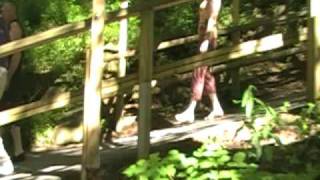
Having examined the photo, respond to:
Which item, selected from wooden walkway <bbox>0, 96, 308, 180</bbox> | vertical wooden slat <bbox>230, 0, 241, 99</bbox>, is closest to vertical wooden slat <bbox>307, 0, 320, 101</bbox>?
wooden walkway <bbox>0, 96, 308, 180</bbox>

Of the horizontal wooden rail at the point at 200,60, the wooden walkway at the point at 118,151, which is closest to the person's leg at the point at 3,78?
the wooden walkway at the point at 118,151

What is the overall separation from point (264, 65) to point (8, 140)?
498cm

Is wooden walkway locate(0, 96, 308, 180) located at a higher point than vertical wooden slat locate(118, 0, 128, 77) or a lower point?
lower

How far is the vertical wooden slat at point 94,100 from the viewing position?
6.07 meters

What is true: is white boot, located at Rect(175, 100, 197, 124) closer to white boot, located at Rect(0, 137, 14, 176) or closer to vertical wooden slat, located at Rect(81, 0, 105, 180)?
white boot, located at Rect(0, 137, 14, 176)

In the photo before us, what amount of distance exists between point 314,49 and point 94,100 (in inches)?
72.6

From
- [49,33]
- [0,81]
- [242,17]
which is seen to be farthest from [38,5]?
[49,33]

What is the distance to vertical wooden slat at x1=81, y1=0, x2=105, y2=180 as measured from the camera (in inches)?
239

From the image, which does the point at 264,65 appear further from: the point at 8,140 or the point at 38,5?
the point at 8,140

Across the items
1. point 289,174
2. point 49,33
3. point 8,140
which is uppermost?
point 49,33

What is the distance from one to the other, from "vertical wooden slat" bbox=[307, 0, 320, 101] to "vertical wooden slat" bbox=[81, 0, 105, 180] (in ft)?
5.63

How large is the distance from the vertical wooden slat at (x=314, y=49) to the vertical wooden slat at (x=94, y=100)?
172 cm

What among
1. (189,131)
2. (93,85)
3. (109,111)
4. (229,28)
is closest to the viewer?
(93,85)

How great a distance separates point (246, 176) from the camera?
4.00 m
